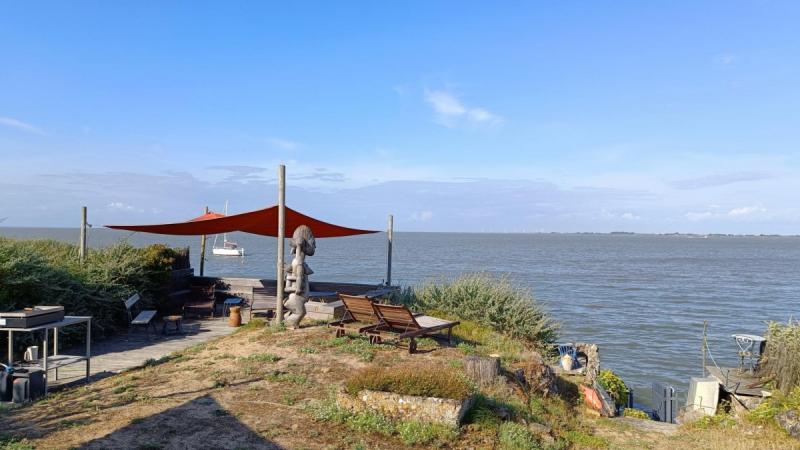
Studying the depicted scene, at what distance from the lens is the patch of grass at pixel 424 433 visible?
4770mm

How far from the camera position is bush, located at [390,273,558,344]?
424 inches

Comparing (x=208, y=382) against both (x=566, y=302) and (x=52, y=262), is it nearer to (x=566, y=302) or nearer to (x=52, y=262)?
(x=52, y=262)

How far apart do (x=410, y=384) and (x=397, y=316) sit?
222 cm

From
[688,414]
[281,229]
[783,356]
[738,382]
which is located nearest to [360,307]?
[281,229]

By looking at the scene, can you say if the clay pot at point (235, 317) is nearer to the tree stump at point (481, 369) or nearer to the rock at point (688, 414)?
the tree stump at point (481, 369)

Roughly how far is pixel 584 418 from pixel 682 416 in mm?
3145

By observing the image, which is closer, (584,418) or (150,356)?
(584,418)

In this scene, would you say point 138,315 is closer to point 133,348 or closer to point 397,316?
point 133,348

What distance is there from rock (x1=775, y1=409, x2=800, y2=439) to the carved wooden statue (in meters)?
6.37

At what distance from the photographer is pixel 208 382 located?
6004 millimetres

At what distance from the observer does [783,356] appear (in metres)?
8.34

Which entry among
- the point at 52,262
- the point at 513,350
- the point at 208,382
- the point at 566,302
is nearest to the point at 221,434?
the point at 208,382

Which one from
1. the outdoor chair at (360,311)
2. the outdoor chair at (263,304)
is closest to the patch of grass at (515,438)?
the outdoor chair at (360,311)

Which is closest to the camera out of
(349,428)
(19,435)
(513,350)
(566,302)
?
(19,435)
